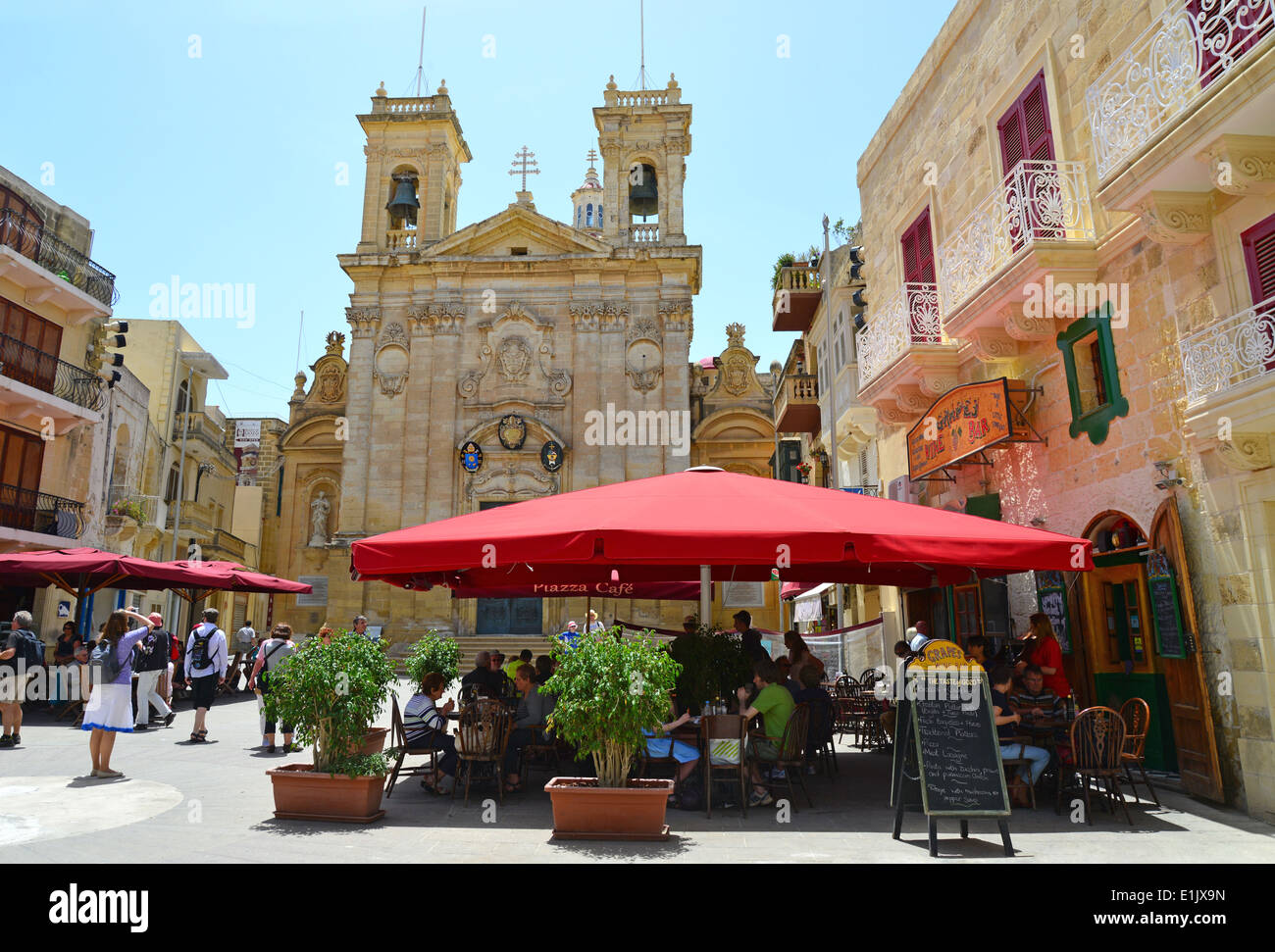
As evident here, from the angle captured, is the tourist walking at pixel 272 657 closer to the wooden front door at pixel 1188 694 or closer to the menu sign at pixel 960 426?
the menu sign at pixel 960 426

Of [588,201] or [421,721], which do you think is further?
[588,201]

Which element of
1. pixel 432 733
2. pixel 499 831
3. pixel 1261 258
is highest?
pixel 1261 258

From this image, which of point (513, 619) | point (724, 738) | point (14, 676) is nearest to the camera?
point (724, 738)

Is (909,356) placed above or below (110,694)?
above

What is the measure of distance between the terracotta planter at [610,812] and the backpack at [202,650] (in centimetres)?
848

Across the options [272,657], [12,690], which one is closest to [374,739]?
[272,657]

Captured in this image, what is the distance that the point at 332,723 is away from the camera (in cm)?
634

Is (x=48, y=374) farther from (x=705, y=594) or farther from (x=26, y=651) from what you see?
(x=705, y=594)

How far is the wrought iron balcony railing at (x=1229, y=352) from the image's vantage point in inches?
265

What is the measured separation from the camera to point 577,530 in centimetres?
646

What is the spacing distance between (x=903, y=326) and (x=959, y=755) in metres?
A: 8.62

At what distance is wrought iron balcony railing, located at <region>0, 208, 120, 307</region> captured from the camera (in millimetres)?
20109

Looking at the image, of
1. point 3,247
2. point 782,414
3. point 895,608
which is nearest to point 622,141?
point 782,414
